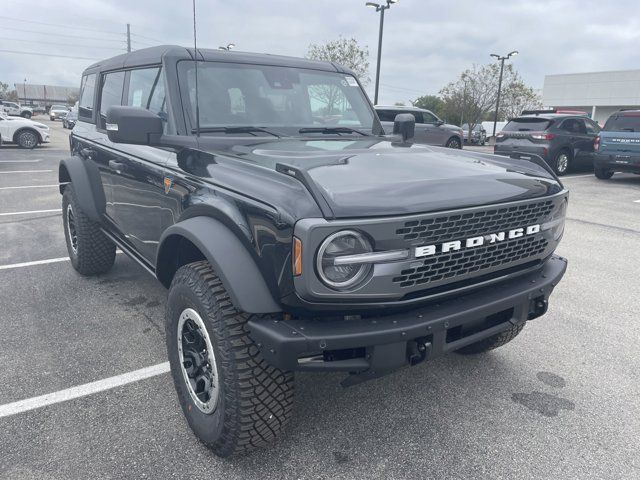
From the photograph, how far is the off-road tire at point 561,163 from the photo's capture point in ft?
41.8

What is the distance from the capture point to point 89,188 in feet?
13.7

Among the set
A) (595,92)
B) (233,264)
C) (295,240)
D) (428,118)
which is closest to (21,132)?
(428,118)

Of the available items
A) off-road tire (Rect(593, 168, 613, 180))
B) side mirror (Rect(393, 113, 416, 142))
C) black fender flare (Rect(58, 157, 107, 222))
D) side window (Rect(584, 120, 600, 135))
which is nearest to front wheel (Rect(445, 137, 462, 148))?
side window (Rect(584, 120, 600, 135))

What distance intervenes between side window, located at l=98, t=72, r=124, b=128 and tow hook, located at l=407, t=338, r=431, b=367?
3091 millimetres

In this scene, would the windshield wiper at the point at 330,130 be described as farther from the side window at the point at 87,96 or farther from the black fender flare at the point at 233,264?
the side window at the point at 87,96

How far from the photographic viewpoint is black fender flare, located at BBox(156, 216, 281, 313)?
1.96 m

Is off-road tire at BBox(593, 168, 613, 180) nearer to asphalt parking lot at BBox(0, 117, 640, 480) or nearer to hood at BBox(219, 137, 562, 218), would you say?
asphalt parking lot at BBox(0, 117, 640, 480)

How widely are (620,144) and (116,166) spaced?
38.7 feet

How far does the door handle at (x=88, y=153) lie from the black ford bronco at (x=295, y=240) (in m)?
1.04

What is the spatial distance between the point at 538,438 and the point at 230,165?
2034 millimetres

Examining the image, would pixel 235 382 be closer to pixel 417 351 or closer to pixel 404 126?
pixel 417 351

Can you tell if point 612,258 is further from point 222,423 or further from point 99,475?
point 99,475

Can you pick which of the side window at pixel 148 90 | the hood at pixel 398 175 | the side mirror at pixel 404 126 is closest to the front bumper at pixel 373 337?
the hood at pixel 398 175

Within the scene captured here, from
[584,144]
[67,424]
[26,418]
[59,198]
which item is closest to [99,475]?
[67,424]
